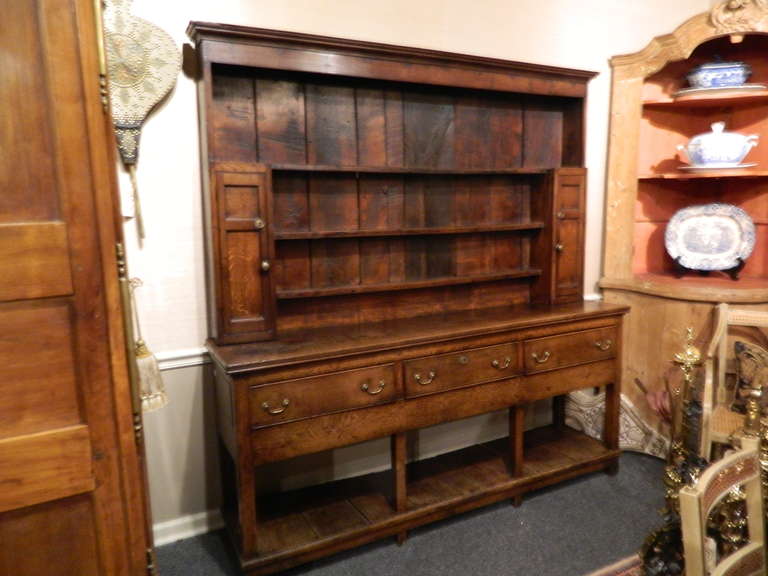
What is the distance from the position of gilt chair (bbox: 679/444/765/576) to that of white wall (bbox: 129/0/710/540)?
159 cm

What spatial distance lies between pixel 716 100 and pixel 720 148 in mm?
285

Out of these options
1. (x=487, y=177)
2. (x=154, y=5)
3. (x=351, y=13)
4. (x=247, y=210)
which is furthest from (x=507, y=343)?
(x=154, y=5)

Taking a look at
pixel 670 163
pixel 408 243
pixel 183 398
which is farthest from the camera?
pixel 670 163

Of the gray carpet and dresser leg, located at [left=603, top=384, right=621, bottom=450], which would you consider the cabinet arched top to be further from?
the gray carpet

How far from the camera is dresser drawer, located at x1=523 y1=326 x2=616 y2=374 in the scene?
2336 mm

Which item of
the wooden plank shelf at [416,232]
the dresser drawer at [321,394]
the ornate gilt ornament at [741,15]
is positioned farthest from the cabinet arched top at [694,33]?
the dresser drawer at [321,394]

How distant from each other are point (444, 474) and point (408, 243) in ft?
3.36

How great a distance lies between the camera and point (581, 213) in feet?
8.69

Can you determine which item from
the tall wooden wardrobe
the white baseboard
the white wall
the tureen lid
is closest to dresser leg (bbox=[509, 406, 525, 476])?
the white wall

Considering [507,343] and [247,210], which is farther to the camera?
[507,343]

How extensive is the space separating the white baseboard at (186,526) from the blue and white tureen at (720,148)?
274cm

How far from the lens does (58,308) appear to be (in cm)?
104

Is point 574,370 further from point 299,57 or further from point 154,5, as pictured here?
point 154,5

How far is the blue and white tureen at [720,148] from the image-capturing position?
2668 mm
